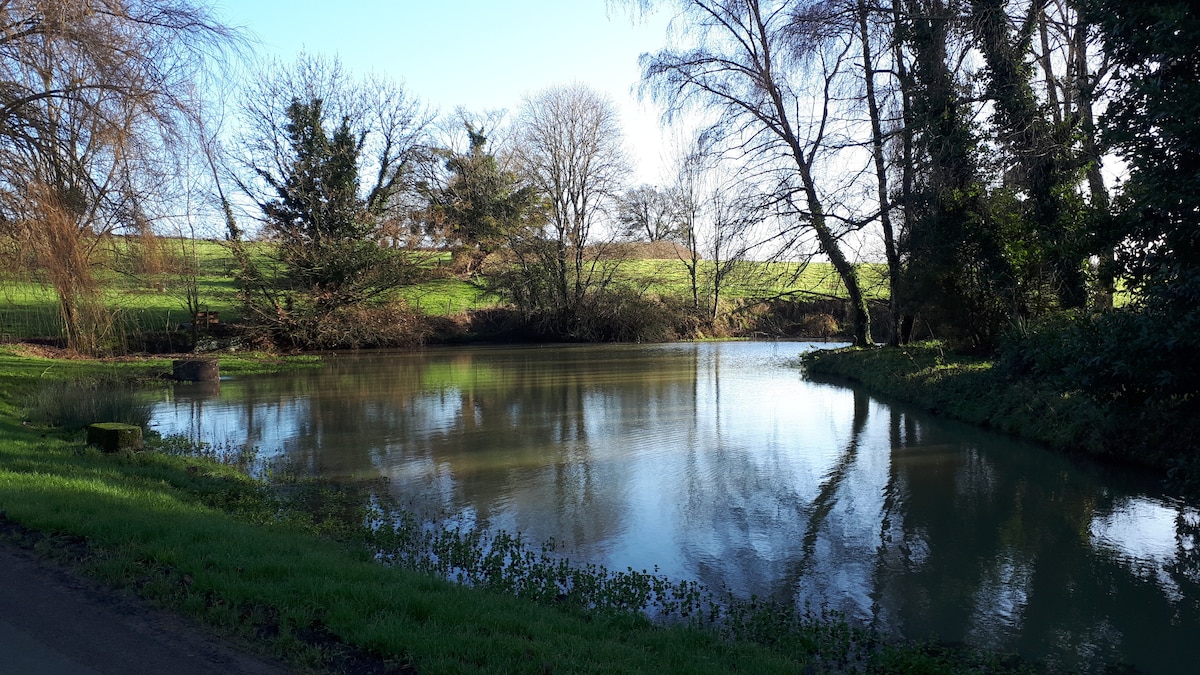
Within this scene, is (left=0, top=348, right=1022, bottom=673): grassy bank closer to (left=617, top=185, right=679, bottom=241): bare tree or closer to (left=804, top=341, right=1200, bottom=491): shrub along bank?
(left=804, top=341, right=1200, bottom=491): shrub along bank

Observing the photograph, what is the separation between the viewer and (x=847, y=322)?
142ft

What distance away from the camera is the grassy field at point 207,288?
16094 mm

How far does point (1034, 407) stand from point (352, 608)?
468 inches

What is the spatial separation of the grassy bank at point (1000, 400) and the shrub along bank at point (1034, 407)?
0.01 meters

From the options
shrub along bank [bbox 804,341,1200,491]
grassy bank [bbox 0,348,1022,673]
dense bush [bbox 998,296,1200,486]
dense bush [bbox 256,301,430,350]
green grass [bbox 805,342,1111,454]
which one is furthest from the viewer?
dense bush [bbox 256,301,430,350]

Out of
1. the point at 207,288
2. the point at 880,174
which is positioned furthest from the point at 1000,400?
the point at 207,288

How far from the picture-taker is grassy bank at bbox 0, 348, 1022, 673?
14.3 feet

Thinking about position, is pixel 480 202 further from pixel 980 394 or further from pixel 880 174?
pixel 980 394

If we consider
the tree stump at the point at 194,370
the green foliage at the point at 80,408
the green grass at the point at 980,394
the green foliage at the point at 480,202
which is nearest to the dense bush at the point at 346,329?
the green foliage at the point at 480,202

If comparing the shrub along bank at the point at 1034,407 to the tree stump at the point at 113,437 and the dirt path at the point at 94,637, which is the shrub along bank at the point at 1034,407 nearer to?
the dirt path at the point at 94,637

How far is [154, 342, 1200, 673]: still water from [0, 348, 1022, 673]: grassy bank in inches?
41.2

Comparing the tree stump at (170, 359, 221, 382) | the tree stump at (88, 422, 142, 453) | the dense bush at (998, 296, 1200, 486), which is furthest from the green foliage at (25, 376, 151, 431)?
the dense bush at (998, 296, 1200, 486)

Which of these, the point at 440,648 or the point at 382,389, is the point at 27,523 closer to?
the point at 440,648

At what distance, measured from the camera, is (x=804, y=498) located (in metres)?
9.59
